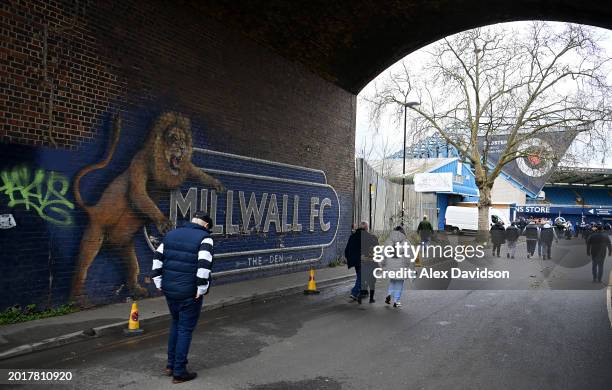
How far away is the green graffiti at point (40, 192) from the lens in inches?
306

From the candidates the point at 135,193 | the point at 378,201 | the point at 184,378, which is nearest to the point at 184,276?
the point at 184,378

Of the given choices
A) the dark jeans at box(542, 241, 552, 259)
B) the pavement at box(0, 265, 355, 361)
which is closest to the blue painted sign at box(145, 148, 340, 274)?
the pavement at box(0, 265, 355, 361)

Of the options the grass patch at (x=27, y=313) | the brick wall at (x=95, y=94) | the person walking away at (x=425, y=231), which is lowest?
the grass patch at (x=27, y=313)

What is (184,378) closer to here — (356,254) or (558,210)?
(356,254)

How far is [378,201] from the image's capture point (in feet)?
73.6

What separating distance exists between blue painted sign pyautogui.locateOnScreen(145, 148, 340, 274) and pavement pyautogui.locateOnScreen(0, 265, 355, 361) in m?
1.06

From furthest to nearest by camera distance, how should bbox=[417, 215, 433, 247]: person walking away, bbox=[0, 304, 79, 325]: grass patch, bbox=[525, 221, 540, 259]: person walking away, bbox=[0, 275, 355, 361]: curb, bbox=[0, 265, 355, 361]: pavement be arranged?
bbox=[417, 215, 433, 247]: person walking away → bbox=[525, 221, 540, 259]: person walking away → bbox=[0, 304, 79, 325]: grass patch → bbox=[0, 265, 355, 361]: pavement → bbox=[0, 275, 355, 361]: curb

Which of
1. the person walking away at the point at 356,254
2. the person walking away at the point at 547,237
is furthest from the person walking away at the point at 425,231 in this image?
the person walking away at the point at 356,254

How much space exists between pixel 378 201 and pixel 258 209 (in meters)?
9.97

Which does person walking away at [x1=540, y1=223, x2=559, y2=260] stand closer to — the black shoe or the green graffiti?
the green graffiti

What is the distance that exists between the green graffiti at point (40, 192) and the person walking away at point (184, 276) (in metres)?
3.67

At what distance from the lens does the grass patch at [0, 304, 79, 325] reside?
25.1ft

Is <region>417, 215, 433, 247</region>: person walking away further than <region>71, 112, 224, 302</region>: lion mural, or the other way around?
<region>417, 215, 433, 247</region>: person walking away

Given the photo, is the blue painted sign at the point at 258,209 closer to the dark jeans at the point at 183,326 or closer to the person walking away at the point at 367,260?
the person walking away at the point at 367,260
